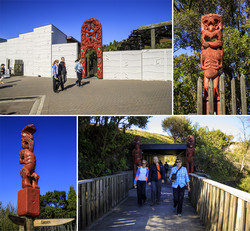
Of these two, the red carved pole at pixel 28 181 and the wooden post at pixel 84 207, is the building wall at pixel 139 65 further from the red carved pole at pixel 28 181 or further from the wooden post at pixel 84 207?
the red carved pole at pixel 28 181

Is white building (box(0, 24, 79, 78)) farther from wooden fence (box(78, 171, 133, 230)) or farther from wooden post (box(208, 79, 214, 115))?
wooden fence (box(78, 171, 133, 230))

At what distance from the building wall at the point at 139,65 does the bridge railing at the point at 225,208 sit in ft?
42.3

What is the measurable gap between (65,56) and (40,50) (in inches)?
109

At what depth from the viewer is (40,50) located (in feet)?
74.9

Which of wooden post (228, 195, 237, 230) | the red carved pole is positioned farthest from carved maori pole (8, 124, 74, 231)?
wooden post (228, 195, 237, 230)

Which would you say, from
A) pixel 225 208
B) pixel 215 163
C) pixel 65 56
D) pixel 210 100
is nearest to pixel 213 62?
pixel 210 100

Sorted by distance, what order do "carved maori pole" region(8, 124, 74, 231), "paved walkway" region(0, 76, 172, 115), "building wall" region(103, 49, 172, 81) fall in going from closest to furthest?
"carved maori pole" region(8, 124, 74, 231) → "paved walkway" region(0, 76, 172, 115) → "building wall" region(103, 49, 172, 81)

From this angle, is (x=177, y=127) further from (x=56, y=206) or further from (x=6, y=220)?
(x=6, y=220)

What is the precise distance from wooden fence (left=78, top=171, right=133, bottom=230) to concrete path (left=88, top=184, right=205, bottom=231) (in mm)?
186

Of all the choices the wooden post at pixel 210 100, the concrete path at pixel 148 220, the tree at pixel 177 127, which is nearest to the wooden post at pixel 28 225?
the concrete path at pixel 148 220

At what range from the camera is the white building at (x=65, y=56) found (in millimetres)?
18422

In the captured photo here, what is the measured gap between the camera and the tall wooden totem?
63.2 ft

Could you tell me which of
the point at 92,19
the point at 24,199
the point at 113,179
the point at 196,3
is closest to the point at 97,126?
the point at 113,179

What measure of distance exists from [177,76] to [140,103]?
4.85 meters
